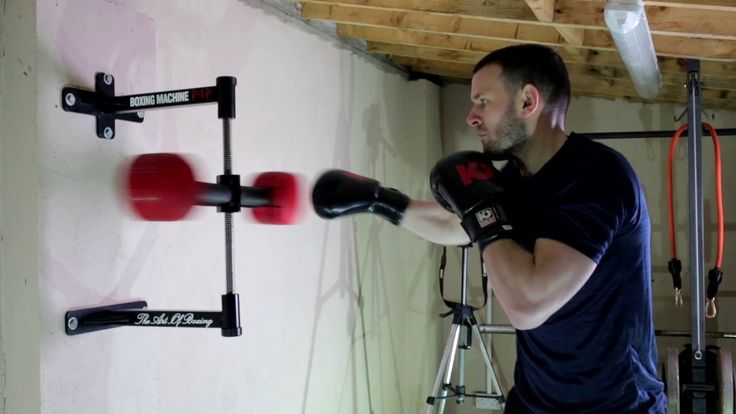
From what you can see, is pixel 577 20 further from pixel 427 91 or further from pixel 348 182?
pixel 427 91

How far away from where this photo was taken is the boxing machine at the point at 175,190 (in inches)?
60.4

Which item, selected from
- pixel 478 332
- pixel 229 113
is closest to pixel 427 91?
pixel 478 332

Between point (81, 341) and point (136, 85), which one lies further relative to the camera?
point (136, 85)

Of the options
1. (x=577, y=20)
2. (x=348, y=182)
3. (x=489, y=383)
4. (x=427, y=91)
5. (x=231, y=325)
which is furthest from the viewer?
(x=427, y=91)

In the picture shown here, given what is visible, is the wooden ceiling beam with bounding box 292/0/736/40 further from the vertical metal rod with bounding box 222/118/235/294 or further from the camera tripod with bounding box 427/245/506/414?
the camera tripod with bounding box 427/245/506/414

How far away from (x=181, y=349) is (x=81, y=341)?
1.85ft

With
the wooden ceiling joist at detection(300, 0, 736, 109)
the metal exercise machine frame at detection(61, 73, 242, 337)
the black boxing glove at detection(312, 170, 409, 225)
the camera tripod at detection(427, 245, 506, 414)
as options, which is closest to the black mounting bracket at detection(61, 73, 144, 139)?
the metal exercise machine frame at detection(61, 73, 242, 337)

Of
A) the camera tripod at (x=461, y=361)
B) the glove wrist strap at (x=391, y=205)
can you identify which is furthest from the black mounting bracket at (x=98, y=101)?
the camera tripod at (x=461, y=361)

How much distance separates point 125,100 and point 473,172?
3.11 ft

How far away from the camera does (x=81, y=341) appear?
73.4 inches

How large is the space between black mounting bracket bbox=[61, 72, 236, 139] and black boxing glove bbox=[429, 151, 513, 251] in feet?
2.07

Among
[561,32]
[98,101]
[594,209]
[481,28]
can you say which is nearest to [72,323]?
[98,101]

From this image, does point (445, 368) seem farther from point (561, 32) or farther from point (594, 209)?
point (594, 209)

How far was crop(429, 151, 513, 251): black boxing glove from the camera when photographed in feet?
5.90
